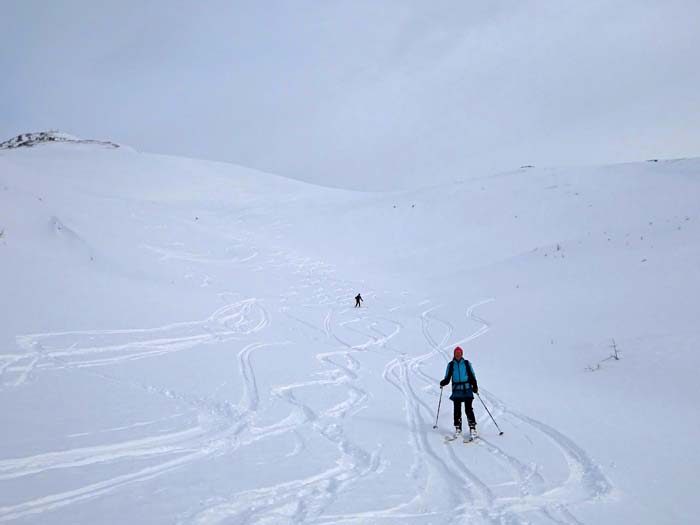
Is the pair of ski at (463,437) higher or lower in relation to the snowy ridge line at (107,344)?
lower

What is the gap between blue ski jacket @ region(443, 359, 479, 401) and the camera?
769cm

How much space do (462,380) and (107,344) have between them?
28.1ft

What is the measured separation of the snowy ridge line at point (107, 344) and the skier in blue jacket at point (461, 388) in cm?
726

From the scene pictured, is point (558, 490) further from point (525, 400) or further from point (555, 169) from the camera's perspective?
point (555, 169)

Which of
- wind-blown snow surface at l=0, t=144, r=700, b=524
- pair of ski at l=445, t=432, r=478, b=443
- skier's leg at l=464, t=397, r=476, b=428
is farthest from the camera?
skier's leg at l=464, t=397, r=476, b=428

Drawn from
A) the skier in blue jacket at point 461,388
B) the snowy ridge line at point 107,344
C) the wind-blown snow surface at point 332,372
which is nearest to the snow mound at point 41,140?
the wind-blown snow surface at point 332,372

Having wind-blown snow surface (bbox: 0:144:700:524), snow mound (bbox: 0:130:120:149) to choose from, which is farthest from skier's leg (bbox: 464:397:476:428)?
snow mound (bbox: 0:130:120:149)

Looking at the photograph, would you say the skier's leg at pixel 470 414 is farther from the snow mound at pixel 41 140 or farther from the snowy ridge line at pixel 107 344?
the snow mound at pixel 41 140

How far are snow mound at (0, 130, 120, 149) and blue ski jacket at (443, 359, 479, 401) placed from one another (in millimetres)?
71863

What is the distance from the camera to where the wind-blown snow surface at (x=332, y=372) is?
17.1 ft

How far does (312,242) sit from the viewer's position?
35.1 meters

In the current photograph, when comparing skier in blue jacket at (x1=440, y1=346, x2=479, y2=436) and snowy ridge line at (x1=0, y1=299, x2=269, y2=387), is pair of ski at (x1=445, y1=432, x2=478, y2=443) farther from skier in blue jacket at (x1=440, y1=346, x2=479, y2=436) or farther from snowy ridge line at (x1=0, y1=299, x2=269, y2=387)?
snowy ridge line at (x1=0, y1=299, x2=269, y2=387)

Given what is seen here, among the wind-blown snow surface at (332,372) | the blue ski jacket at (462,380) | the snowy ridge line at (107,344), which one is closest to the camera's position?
the wind-blown snow surface at (332,372)

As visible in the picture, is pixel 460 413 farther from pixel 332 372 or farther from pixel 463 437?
pixel 332 372
